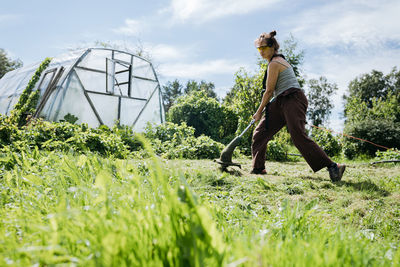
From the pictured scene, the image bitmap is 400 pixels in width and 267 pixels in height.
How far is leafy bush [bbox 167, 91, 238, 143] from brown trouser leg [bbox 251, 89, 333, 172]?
573cm

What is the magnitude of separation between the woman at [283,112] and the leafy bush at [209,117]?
5.74 m

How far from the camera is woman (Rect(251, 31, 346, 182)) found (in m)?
3.61

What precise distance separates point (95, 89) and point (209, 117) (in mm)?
3967

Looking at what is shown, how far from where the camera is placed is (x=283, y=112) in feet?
12.8

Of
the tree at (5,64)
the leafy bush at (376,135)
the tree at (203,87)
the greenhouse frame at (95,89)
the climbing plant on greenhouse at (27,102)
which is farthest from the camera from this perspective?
the tree at (203,87)

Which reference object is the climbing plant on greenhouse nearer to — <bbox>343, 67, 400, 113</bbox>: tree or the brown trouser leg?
the brown trouser leg

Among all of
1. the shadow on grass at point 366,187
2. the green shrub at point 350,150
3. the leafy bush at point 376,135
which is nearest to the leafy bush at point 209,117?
the green shrub at point 350,150

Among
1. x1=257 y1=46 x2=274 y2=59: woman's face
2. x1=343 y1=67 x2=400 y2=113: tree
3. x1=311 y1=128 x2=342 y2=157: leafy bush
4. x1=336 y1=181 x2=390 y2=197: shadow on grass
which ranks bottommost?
x1=336 y1=181 x2=390 y2=197: shadow on grass

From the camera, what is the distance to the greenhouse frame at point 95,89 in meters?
8.04

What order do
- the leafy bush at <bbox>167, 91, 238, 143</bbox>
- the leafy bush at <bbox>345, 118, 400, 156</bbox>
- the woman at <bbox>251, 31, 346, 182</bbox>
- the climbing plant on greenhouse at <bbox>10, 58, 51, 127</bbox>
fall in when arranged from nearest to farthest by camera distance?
the woman at <bbox>251, 31, 346, 182</bbox>
the climbing plant on greenhouse at <bbox>10, 58, 51, 127</bbox>
the leafy bush at <bbox>345, 118, 400, 156</bbox>
the leafy bush at <bbox>167, 91, 238, 143</bbox>

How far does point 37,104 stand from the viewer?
842 centimetres

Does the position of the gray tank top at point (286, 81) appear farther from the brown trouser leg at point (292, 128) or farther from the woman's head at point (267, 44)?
the woman's head at point (267, 44)

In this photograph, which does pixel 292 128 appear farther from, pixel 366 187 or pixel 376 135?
pixel 376 135

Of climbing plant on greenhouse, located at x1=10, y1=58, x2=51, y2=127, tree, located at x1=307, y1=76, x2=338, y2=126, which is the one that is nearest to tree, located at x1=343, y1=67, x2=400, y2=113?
tree, located at x1=307, y1=76, x2=338, y2=126
